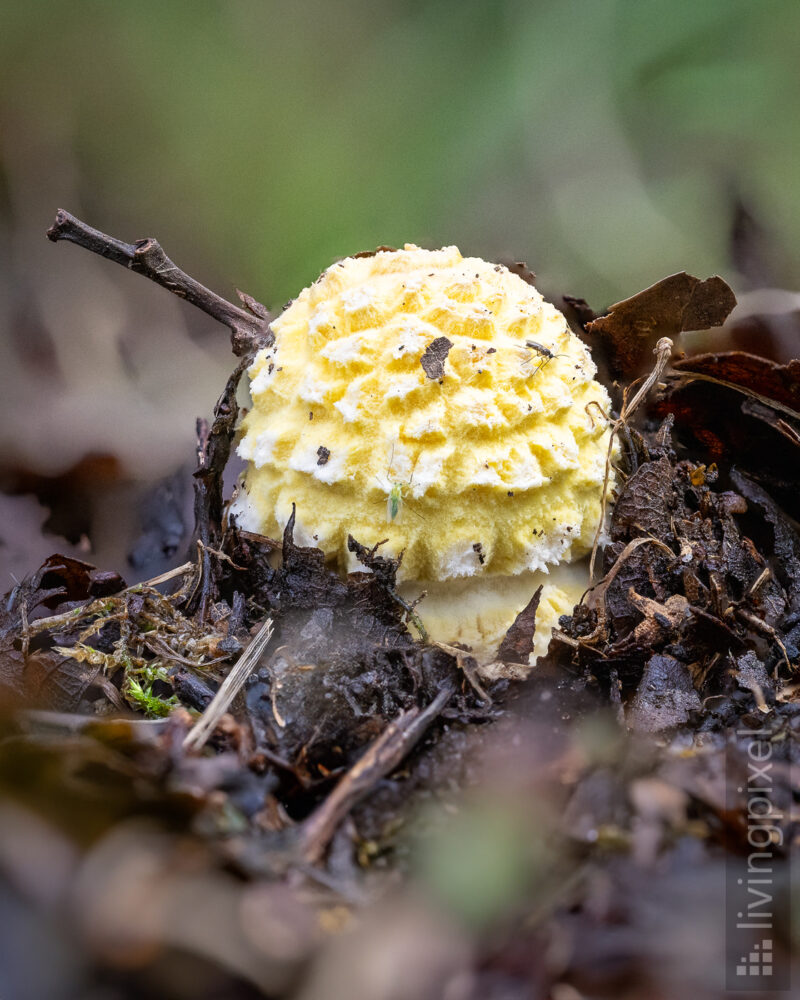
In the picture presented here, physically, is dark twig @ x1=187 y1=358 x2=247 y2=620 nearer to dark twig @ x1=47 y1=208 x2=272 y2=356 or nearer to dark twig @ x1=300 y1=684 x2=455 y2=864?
dark twig @ x1=47 y1=208 x2=272 y2=356

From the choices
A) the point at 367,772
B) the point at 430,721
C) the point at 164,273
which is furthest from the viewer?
the point at 164,273

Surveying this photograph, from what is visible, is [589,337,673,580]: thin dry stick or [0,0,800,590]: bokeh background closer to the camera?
[589,337,673,580]: thin dry stick

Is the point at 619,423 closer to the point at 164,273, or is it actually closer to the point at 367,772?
the point at 367,772

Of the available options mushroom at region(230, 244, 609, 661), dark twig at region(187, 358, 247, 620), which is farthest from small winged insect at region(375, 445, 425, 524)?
dark twig at region(187, 358, 247, 620)

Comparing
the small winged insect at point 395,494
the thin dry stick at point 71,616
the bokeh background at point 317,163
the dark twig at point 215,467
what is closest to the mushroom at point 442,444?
the small winged insect at point 395,494

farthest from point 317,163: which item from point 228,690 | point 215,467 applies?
point 228,690

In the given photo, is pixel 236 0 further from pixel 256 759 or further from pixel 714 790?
pixel 714 790

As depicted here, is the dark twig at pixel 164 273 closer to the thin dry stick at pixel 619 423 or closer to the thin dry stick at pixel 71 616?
the thin dry stick at pixel 71 616
